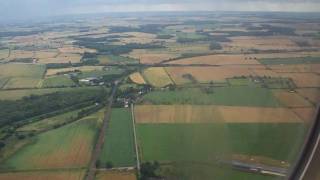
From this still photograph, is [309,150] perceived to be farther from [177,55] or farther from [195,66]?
[177,55]

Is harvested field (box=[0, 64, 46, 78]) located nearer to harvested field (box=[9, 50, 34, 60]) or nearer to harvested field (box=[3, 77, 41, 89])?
harvested field (box=[3, 77, 41, 89])

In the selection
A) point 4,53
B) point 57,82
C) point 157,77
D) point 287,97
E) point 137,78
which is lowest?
point 57,82

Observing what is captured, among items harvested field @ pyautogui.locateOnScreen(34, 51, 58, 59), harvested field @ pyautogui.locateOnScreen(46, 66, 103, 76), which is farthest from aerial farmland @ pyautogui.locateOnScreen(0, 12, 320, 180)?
harvested field @ pyautogui.locateOnScreen(34, 51, 58, 59)

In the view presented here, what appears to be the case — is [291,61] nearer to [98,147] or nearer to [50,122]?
[98,147]

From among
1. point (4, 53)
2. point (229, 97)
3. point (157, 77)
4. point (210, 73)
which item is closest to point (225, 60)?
point (210, 73)

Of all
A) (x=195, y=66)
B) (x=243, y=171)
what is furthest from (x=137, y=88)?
(x=243, y=171)

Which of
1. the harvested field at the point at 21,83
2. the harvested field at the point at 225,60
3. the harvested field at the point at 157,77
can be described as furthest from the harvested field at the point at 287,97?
the harvested field at the point at 21,83
